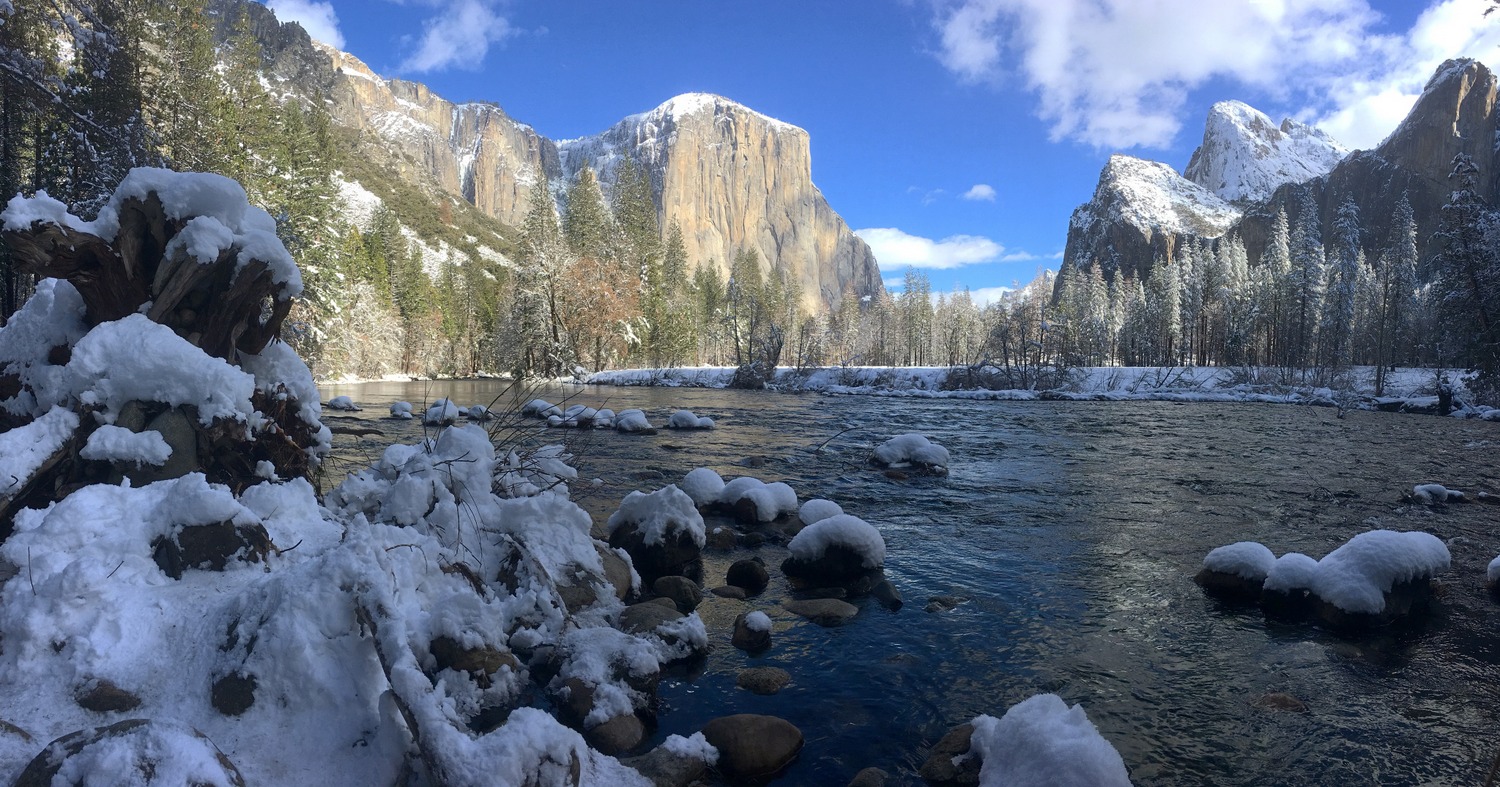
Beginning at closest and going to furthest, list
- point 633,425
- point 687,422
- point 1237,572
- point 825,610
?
1. point 825,610
2. point 1237,572
3. point 633,425
4. point 687,422

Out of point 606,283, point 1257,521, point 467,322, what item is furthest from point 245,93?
point 467,322

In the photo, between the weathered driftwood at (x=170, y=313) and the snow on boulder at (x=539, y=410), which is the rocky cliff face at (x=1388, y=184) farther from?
the weathered driftwood at (x=170, y=313)

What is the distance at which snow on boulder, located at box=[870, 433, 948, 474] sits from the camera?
1234cm

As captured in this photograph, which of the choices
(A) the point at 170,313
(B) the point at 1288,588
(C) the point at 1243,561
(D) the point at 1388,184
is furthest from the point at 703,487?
(D) the point at 1388,184

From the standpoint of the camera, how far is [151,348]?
4469 millimetres

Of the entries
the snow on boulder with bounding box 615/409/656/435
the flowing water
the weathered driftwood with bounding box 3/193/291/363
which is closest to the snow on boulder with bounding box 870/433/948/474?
the flowing water

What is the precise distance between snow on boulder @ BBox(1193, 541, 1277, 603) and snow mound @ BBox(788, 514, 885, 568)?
2.96 m

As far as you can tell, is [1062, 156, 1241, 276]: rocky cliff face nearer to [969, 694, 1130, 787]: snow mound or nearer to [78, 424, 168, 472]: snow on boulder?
[969, 694, 1130, 787]: snow mound

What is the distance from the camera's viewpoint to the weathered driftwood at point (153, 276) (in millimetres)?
4570

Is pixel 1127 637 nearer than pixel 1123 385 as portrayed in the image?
Yes

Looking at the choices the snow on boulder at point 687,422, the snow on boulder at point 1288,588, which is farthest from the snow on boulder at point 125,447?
the snow on boulder at point 687,422

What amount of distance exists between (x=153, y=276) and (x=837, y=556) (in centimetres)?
614

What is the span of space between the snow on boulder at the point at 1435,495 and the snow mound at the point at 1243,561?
5983mm

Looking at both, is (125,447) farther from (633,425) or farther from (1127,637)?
(633,425)
